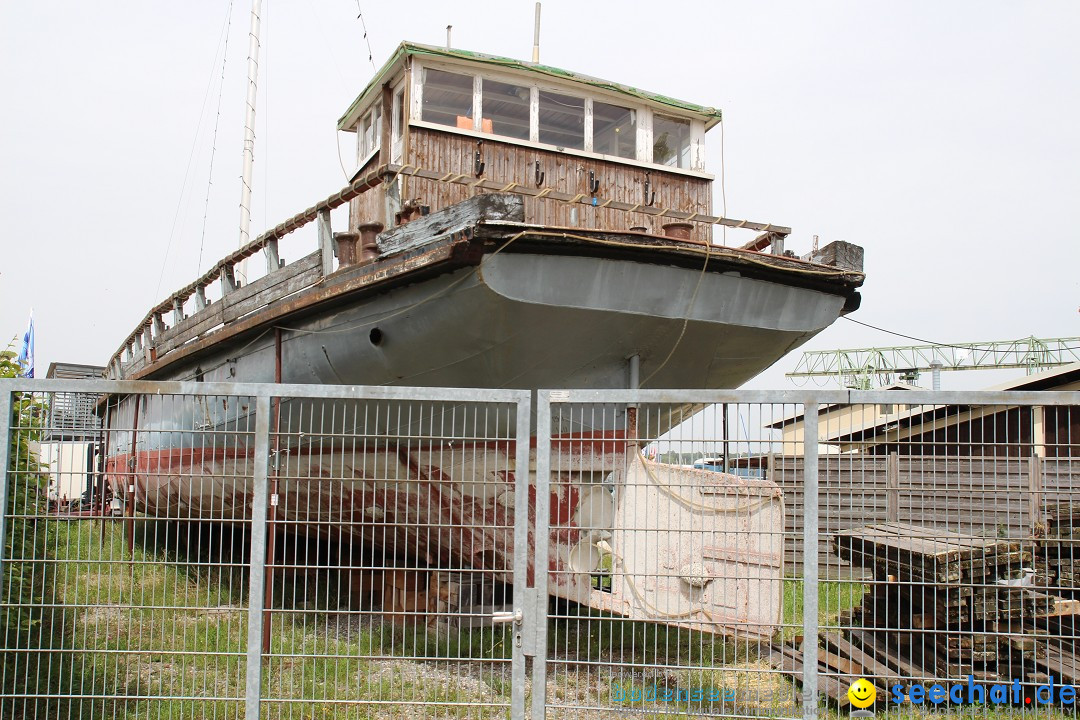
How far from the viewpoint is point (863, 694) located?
487 centimetres

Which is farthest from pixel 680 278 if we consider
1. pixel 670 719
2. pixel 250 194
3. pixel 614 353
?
pixel 250 194

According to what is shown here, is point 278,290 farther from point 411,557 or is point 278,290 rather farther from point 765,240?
point 765,240

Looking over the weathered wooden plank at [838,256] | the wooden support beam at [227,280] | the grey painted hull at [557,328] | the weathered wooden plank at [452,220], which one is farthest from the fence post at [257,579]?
the wooden support beam at [227,280]

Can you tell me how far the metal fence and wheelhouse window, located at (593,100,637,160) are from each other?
10.2 feet

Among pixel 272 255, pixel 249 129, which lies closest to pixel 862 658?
pixel 272 255

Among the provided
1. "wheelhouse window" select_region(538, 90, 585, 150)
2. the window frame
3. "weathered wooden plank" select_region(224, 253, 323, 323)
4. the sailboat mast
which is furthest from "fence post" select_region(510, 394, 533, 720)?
the sailboat mast

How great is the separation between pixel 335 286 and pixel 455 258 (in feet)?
5.08

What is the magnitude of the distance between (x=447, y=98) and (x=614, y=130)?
189cm

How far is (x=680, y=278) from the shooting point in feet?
22.3

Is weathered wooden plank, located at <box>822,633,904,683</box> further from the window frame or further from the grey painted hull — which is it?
the window frame

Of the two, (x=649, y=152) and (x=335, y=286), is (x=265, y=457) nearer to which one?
(x=335, y=286)

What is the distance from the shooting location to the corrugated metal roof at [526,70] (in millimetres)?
8359

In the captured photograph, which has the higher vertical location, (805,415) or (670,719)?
(805,415)

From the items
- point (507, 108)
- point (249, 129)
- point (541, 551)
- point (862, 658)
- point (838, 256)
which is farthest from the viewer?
point (249, 129)
